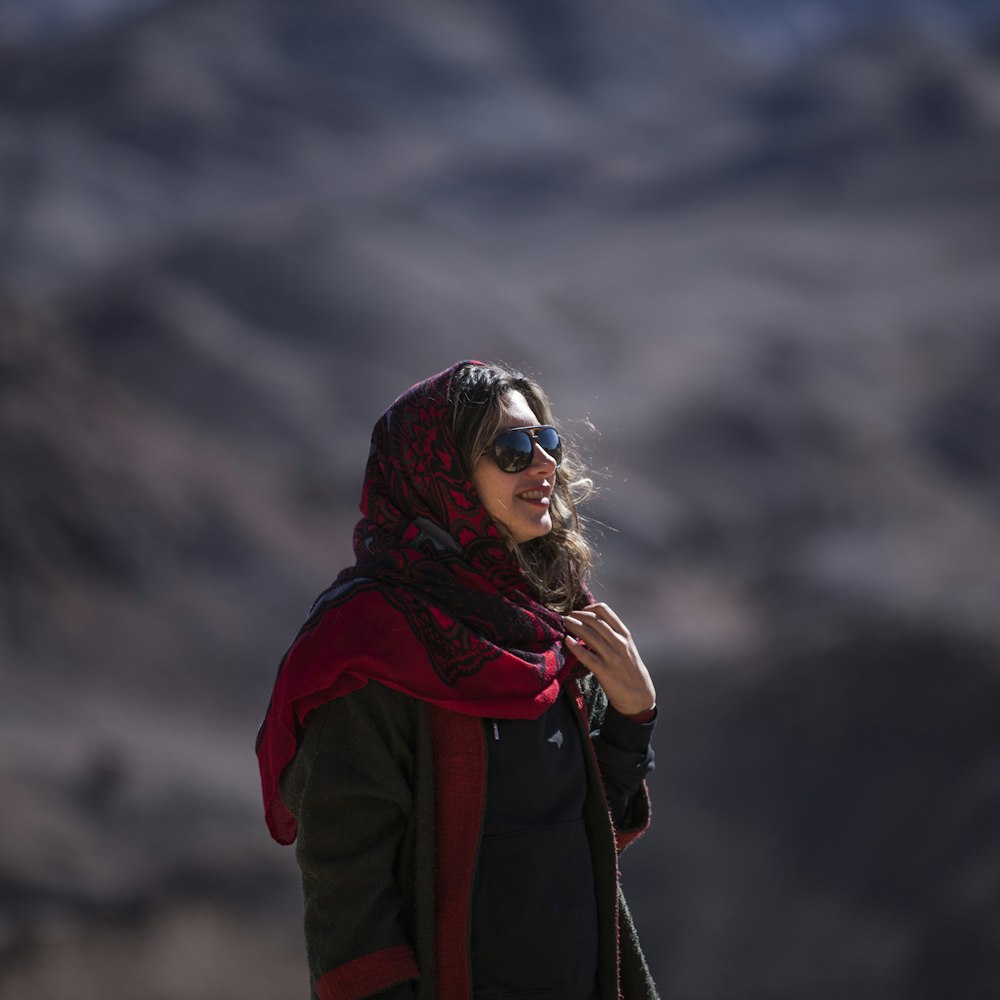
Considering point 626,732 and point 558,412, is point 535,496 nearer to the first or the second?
point 626,732

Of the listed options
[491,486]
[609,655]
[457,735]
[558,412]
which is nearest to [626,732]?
[609,655]

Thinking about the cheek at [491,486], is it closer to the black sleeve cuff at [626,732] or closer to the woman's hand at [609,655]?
the woman's hand at [609,655]

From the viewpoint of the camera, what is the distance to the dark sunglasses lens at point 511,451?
1.80 metres

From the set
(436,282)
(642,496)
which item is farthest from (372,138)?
(642,496)

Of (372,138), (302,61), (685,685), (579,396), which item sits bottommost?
(685,685)

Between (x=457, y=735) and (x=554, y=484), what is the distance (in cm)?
42

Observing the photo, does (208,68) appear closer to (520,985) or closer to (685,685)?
(685,685)

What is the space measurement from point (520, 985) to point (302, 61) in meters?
27.5

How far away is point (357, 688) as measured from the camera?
169 cm

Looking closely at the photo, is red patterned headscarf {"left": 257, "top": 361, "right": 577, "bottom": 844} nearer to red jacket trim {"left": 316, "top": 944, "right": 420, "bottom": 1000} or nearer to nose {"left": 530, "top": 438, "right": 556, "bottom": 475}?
nose {"left": 530, "top": 438, "right": 556, "bottom": 475}

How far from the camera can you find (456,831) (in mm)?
1692

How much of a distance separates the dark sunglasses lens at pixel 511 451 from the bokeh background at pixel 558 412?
9.9 inches

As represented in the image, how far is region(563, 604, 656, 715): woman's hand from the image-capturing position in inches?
71.7

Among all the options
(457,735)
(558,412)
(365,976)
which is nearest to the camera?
(365,976)
